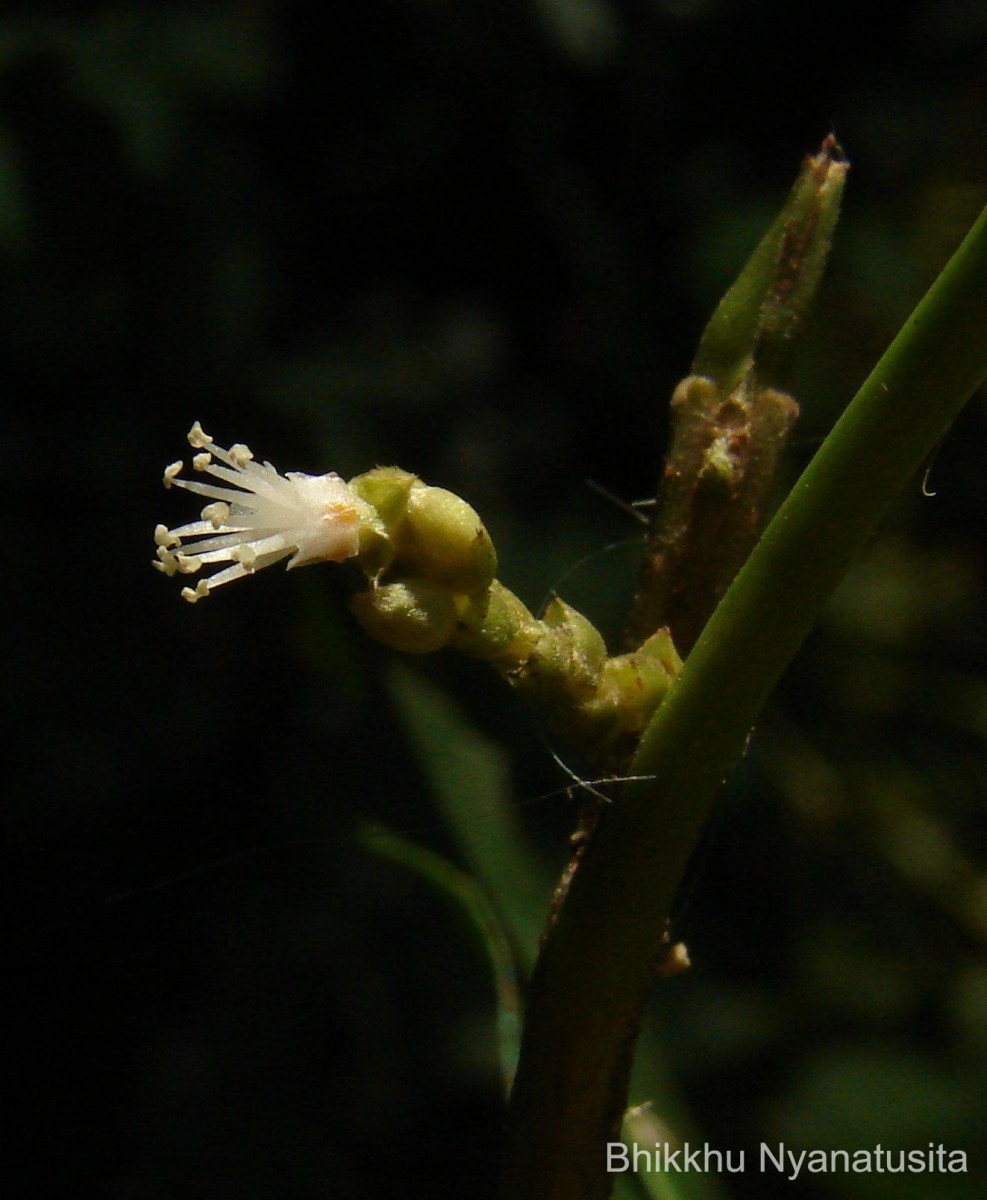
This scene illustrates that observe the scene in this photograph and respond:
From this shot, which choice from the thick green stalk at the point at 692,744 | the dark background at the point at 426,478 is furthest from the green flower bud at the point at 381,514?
the dark background at the point at 426,478

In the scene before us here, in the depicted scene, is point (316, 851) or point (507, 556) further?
point (507, 556)

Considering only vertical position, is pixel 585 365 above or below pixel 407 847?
above

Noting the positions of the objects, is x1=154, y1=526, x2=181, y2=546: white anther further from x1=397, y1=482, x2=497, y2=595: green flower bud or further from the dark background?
the dark background

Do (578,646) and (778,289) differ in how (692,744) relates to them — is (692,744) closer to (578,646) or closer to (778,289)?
(578,646)

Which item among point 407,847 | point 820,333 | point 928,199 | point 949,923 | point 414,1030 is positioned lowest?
point 407,847

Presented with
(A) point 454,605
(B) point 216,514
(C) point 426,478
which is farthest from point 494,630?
(C) point 426,478

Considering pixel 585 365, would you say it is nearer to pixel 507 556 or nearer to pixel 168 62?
pixel 507 556

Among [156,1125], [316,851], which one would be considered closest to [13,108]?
[316,851]
